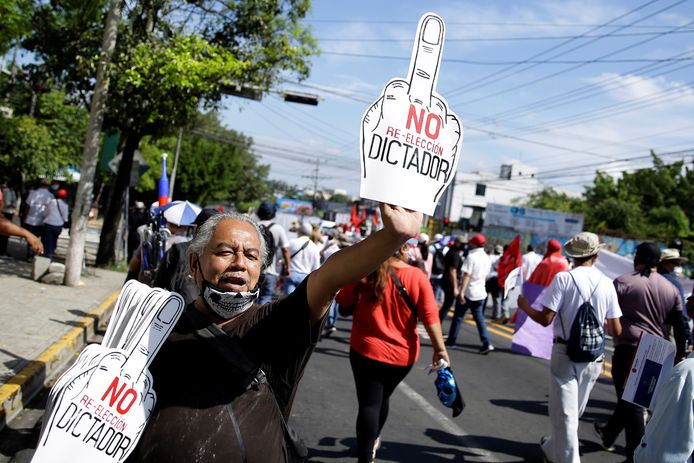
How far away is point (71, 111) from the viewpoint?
91.3 ft

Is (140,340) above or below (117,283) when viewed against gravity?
above

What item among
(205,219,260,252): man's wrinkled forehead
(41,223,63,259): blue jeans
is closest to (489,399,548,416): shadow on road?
(205,219,260,252): man's wrinkled forehead

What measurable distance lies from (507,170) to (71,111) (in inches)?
2156

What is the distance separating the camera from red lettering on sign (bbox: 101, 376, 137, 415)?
2.01m

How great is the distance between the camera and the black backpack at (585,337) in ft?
15.5

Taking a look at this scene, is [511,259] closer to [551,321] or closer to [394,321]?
[551,321]

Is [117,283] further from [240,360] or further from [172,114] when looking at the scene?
[240,360]

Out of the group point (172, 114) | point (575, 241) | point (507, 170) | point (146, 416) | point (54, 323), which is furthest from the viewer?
point (507, 170)

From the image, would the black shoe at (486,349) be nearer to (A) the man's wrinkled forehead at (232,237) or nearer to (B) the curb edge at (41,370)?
(B) the curb edge at (41,370)

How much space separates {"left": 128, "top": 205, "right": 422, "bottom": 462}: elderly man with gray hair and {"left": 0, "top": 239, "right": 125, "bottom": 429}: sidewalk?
3.55 meters

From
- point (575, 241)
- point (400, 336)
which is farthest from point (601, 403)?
point (400, 336)

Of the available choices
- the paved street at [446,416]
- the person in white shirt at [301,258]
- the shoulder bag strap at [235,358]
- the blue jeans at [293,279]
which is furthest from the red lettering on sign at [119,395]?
the person in white shirt at [301,258]

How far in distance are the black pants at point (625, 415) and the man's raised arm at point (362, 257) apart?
152 inches

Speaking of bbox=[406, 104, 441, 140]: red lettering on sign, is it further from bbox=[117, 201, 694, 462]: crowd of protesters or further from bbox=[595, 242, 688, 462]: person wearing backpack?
bbox=[595, 242, 688, 462]: person wearing backpack
